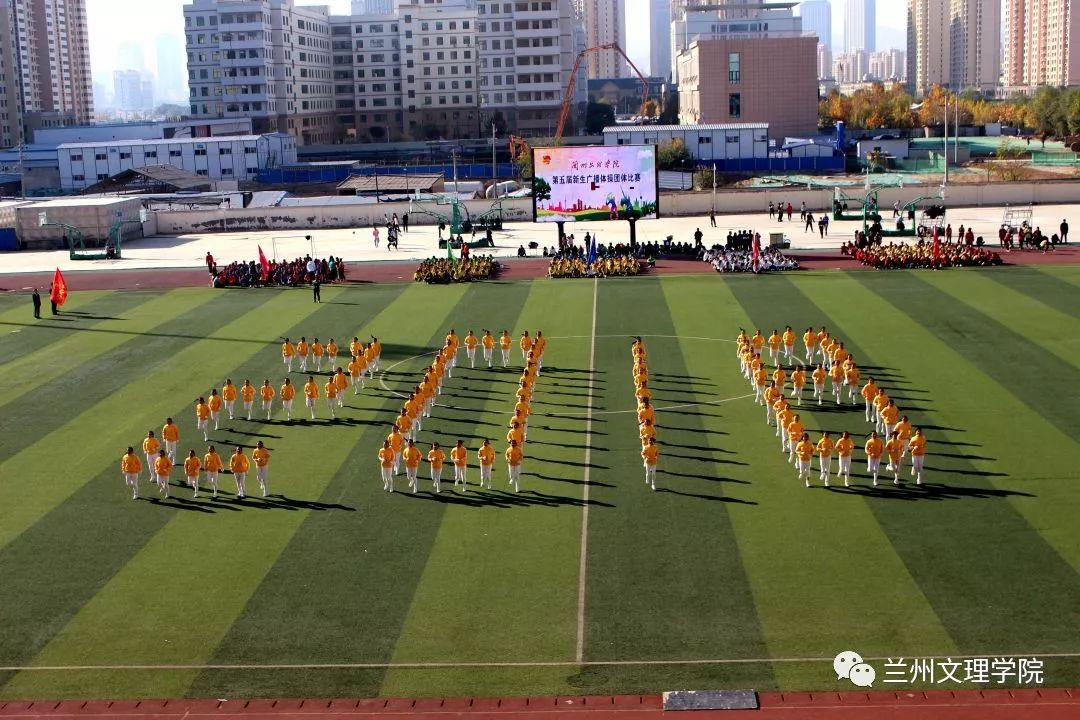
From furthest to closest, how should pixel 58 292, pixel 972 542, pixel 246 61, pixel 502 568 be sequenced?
pixel 246 61, pixel 58 292, pixel 972 542, pixel 502 568

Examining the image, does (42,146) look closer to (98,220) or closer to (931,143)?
(98,220)

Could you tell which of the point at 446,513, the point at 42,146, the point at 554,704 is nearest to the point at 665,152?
the point at 42,146

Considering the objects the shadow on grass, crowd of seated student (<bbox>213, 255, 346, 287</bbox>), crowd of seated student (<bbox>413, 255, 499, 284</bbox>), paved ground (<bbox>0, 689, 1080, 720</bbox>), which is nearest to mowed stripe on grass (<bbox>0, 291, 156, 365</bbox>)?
crowd of seated student (<bbox>213, 255, 346, 287</bbox>)

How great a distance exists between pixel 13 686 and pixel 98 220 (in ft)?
191

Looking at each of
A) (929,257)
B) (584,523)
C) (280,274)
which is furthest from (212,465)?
(929,257)

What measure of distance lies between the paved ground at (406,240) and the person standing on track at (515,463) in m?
38.5

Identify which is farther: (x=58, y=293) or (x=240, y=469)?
(x=58, y=293)

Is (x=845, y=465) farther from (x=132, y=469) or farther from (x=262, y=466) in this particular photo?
(x=132, y=469)

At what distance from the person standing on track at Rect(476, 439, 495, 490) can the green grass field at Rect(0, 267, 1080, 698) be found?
37cm

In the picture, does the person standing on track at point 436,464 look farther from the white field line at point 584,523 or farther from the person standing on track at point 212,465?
the person standing on track at point 212,465

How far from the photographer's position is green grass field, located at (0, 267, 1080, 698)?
709 inches

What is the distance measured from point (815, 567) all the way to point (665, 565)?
2.41 metres

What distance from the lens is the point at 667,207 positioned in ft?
259

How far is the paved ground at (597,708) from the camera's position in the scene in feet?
53.1
